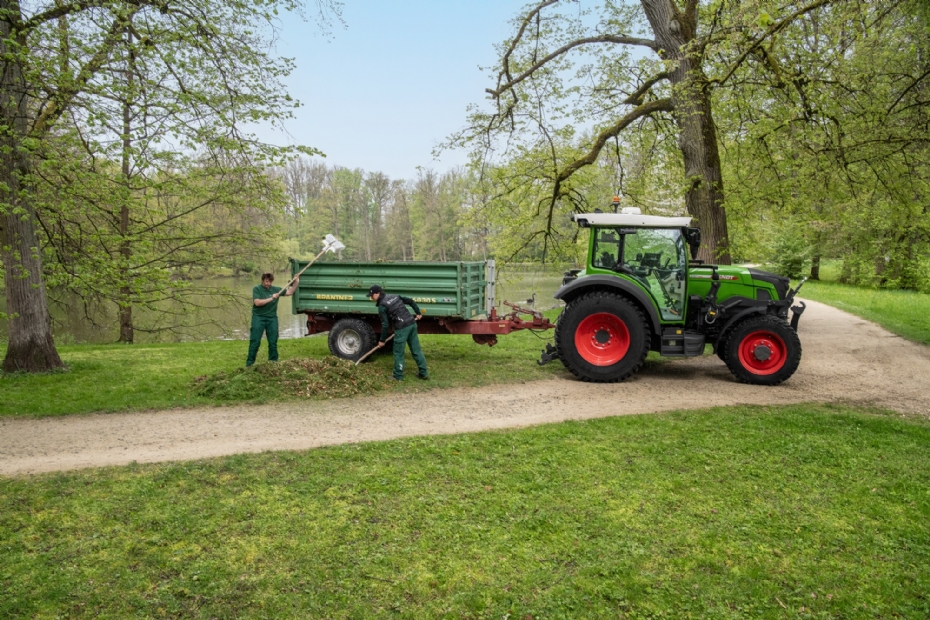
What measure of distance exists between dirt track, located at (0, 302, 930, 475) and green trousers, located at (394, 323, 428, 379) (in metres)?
0.80

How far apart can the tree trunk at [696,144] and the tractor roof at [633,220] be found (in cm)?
321

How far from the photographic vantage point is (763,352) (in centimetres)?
828

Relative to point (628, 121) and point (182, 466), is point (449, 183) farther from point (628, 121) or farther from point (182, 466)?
point (182, 466)

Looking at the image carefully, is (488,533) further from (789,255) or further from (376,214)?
(376,214)

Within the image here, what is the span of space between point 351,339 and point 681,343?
5251 millimetres

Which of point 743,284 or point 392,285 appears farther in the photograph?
point 392,285

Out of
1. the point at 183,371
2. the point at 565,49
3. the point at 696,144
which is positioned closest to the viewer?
the point at 183,371

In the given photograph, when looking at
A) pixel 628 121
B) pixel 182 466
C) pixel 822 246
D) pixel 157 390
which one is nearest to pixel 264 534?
pixel 182 466

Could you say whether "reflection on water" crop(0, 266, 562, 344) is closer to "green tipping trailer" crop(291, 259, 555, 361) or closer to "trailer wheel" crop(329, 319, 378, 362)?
"green tipping trailer" crop(291, 259, 555, 361)

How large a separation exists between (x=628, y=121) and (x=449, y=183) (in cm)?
3447

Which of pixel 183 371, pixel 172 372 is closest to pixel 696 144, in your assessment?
pixel 183 371

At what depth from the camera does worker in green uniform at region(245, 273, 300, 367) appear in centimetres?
902

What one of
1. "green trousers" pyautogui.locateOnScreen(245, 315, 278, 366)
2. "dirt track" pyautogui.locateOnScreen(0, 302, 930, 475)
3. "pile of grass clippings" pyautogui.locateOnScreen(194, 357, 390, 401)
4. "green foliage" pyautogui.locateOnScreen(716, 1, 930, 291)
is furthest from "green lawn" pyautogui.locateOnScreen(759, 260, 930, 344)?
"green trousers" pyautogui.locateOnScreen(245, 315, 278, 366)

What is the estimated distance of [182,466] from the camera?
510cm
